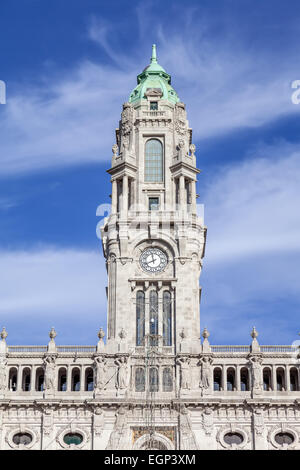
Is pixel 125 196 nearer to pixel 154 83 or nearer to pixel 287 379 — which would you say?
pixel 154 83

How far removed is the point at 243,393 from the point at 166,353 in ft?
29.7

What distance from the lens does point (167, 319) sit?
89188mm

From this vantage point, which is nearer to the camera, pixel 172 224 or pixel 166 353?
pixel 166 353

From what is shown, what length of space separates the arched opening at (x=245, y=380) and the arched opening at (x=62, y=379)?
61.5ft

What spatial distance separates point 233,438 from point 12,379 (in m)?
24.2

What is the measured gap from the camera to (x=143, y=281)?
296 ft

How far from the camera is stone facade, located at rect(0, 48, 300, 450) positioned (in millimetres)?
82438

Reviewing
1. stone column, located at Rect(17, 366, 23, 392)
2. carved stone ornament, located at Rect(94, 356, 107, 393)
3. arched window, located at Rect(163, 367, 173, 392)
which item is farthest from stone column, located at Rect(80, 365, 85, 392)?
arched window, located at Rect(163, 367, 173, 392)

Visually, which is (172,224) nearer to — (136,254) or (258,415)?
(136,254)

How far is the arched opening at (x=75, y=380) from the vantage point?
8667cm

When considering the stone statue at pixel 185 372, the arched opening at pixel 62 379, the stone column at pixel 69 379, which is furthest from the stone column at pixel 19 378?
the stone statue at pixel 185 372
